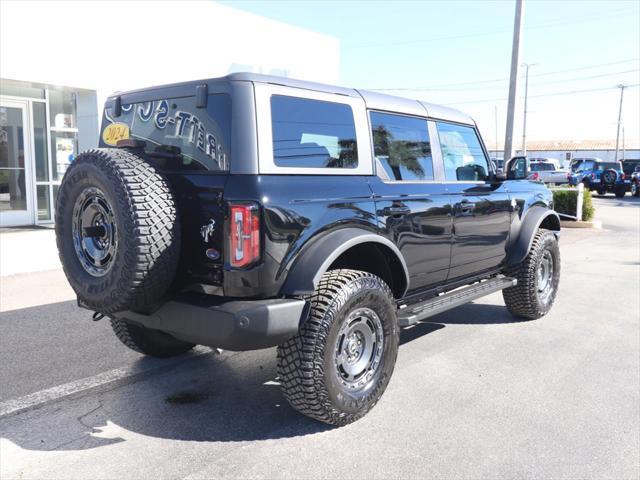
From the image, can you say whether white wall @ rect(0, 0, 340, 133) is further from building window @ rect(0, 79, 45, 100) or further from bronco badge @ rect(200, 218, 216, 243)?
bronco badge @ rect(200, 218, 216, 243)

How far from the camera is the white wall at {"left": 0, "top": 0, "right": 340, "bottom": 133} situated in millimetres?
9805

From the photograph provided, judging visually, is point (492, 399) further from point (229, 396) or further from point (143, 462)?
point (143, 462)

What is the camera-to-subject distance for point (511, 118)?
1462 centimetres

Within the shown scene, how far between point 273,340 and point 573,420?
2.00 meters

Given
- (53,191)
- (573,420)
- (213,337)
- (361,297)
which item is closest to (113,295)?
(213,337)

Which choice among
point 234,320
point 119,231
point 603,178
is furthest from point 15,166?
point 603,178

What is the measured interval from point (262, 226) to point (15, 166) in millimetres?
10366

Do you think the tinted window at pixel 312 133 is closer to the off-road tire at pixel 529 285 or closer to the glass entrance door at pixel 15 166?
the off-road tire at pixel 529 285

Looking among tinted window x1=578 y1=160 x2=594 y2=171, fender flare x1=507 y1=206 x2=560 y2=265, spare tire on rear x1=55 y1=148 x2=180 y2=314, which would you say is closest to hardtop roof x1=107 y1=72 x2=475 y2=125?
spare tire on rear x1=55 y1=148 x2=180 y2=314

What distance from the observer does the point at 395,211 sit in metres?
4.07

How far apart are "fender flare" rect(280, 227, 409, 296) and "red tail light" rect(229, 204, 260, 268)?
270mm

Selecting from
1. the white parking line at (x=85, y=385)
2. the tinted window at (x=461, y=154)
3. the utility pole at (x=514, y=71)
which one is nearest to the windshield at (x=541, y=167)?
the utility pole at (x=514, y=71)

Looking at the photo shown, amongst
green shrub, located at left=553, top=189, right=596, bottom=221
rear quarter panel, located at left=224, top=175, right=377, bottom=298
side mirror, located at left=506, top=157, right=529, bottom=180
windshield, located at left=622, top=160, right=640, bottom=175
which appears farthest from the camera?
windshield, located at left=622, top=160, right=640, bottom=175

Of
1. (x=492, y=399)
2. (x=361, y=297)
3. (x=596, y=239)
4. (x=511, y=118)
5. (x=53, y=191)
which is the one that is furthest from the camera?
(x=511, y=118)
